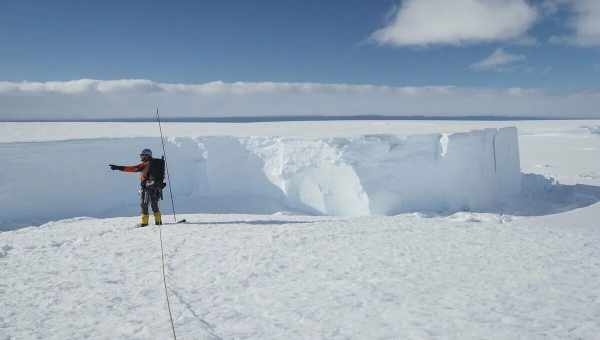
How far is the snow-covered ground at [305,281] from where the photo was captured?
3.45m

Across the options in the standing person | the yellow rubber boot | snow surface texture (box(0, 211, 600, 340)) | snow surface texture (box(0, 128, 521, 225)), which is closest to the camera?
snow surface texture (box(0, 211, 600, 340))

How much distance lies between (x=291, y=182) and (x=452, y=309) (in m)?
7.26

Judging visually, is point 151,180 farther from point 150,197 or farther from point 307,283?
point 307,283

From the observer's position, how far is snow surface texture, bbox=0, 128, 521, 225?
9.80 m

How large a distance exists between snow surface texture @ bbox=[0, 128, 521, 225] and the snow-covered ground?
8.36ft

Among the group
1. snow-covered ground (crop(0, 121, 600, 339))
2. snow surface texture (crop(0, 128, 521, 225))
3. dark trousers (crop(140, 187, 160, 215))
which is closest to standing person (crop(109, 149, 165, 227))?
dark trousers (crop(140, 187, 160, 215))

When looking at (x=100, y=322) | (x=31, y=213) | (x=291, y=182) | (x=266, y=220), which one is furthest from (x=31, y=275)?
(x=291, y=182)

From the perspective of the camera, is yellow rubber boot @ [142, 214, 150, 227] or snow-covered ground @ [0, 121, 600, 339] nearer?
snow-covered ground @ [0, 121, 600, 339]

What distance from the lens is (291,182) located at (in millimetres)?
10781

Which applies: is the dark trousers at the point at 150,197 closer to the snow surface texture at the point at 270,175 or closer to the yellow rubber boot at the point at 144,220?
the yellow rubber boot at the point at 144,220

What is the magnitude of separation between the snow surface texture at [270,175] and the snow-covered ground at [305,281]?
2.55 meters

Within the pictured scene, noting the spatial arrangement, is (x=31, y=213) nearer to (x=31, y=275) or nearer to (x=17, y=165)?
(x=17, y=165)

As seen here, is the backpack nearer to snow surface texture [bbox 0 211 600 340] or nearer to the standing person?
the standing person

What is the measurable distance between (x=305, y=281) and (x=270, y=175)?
679 centimetres
